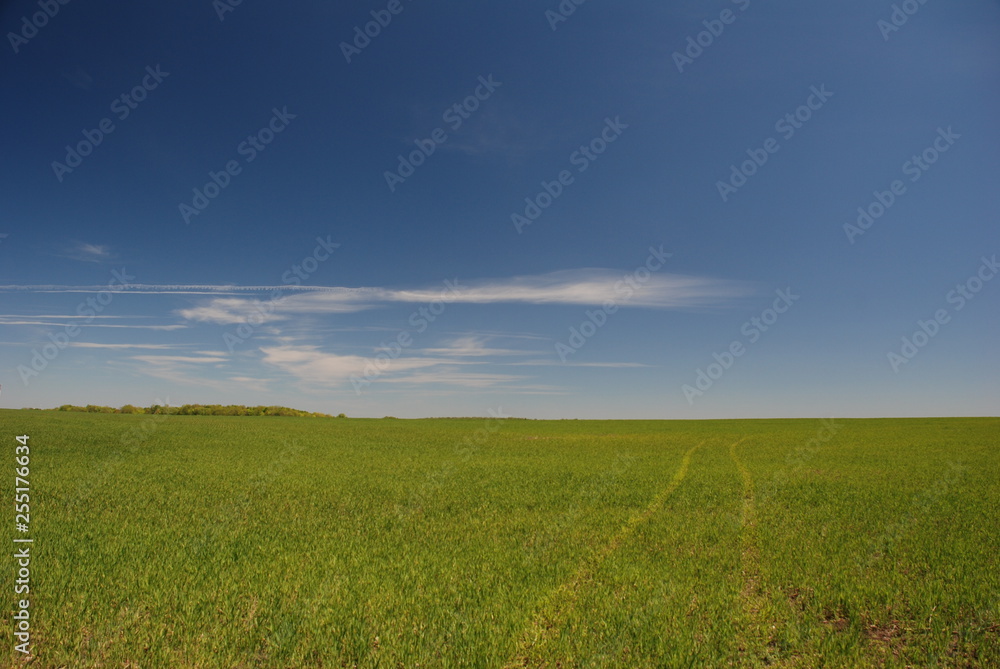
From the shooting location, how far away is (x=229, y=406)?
307ft

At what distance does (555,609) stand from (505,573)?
1.49m

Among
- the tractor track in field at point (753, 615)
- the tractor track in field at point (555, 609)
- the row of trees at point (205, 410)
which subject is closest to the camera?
the tractor track in field at point (555, 609)

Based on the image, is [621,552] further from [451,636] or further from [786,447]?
[786,447]

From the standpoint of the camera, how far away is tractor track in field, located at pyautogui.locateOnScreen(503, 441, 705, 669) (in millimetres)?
5648

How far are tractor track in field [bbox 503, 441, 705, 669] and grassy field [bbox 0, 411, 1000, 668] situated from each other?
4 cm

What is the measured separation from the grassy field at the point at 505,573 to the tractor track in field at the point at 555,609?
36 mm

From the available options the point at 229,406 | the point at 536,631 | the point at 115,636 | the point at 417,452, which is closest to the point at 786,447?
the point at 417,452

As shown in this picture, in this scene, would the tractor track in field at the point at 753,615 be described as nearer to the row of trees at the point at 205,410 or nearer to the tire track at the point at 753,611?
the tire track at the point at 753,611

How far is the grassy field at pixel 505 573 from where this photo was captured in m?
5.80

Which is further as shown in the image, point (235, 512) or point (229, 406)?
point (229, 406)

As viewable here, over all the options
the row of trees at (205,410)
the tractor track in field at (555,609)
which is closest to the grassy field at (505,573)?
the tractor track in field at (555,609)

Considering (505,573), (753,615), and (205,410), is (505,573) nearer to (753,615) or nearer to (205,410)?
(753,615)

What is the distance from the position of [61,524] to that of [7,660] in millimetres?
6690

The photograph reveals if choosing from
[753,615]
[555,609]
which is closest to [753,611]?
[753,615]
